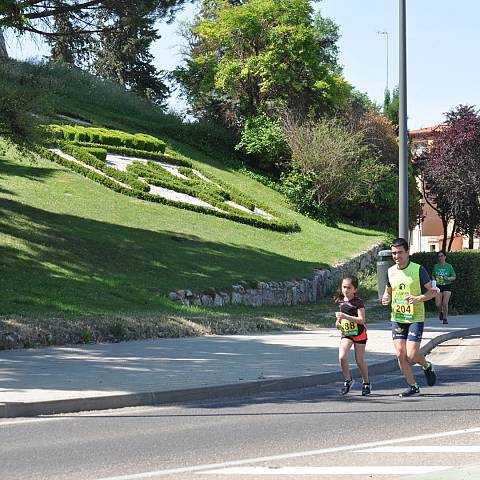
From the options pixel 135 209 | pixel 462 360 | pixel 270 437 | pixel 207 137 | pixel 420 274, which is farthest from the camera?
pixel 207 137

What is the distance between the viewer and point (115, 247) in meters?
28.3

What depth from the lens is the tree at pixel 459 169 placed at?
58.2 m

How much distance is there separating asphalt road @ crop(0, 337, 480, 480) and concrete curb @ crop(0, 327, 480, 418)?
0.23 meters

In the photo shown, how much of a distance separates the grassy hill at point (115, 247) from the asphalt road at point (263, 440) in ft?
23.1

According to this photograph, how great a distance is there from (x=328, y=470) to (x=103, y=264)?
61.6ft

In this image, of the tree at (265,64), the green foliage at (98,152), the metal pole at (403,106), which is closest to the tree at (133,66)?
the tree at (265,64)

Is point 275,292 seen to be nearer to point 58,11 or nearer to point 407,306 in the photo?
point 58,11

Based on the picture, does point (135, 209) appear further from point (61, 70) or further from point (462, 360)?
point (61, 70)

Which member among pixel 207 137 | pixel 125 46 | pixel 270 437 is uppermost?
pixel 125 46

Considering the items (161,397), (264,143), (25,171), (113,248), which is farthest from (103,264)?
(264,143)

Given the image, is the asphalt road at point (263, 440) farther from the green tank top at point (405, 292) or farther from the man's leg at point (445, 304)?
the man's leg at point (445, 304)

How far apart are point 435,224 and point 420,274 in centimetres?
7962

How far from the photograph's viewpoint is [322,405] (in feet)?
38.7

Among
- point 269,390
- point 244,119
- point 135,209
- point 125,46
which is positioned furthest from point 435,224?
point 269,390
